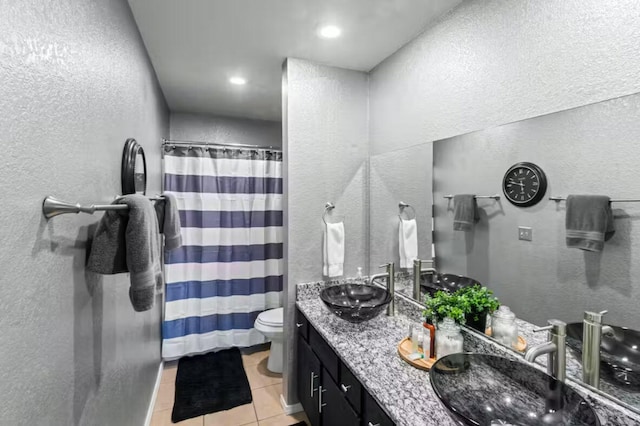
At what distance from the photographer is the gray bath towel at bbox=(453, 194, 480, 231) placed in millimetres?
1452

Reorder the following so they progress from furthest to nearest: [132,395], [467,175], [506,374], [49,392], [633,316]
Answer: [132,395] → [467,175] → [506,374] → [633,316] → [49,392]

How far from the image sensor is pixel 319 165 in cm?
212

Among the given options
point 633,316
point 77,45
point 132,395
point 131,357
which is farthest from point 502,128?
point 132,395

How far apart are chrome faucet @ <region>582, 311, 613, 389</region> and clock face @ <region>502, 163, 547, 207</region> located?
17.6 inches

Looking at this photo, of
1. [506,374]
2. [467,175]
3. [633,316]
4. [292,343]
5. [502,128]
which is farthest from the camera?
[292,343]

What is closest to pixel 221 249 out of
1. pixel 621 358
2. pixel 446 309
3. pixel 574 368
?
pixel 446 309

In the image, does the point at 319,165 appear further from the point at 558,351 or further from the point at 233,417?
the point at 233,417

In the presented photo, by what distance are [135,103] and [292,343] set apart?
1839 millimetres

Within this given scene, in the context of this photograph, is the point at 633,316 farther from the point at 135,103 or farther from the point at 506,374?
the point at 135,103

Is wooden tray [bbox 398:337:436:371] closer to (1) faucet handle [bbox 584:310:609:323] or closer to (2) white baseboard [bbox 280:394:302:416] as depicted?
(1) faucet handle [bbox 584:310:609:323]

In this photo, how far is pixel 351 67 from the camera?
2189mm

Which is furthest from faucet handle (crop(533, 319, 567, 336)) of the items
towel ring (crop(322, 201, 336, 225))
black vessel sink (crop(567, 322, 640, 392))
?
towel ring (crop(322, 201, 336, 225))

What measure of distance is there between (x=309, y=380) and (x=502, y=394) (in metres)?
1.17

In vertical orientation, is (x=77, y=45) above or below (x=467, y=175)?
above
